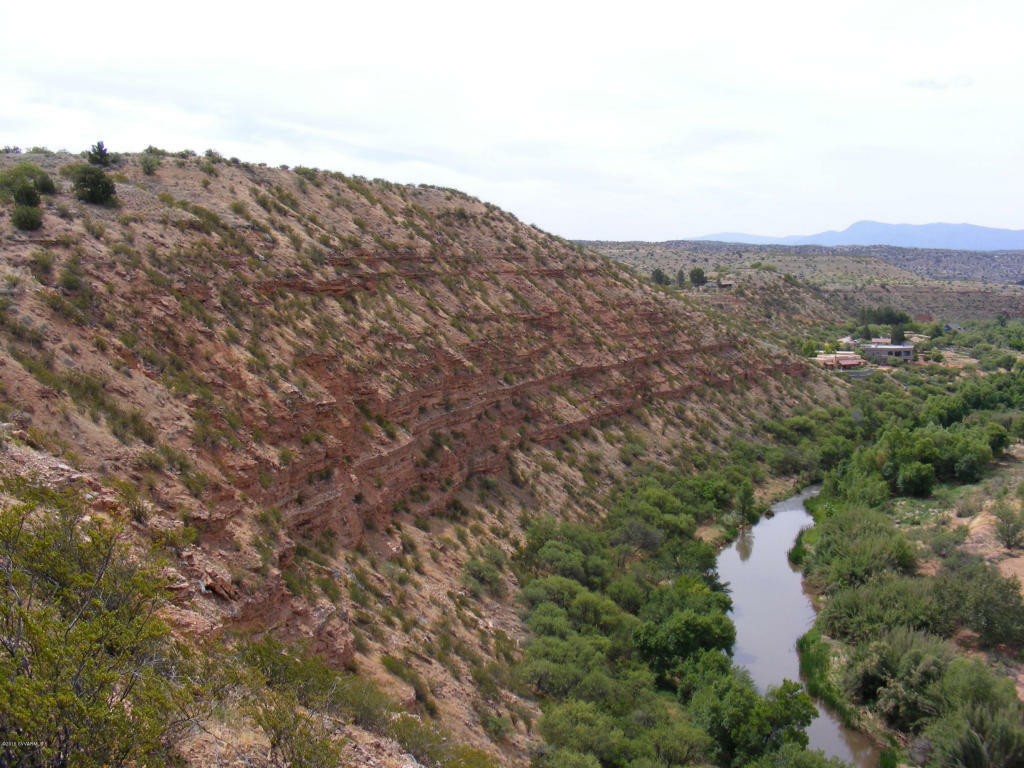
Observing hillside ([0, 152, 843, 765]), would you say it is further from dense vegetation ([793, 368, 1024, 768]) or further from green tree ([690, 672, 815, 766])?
dense vegetation ([793, 368, 1024, 768])

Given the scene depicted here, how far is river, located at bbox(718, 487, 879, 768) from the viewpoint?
20.1 meters

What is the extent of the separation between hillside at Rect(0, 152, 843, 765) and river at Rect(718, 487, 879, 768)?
5.81 meters

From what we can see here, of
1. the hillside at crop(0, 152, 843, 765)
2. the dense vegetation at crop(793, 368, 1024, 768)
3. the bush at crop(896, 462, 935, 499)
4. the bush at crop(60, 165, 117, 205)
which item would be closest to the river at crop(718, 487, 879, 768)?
the dense vegetation at crop(793, 368, 1024, 768)

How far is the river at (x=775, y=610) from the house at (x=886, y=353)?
125ft

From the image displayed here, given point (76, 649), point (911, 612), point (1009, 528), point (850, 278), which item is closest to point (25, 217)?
point (76, 649)

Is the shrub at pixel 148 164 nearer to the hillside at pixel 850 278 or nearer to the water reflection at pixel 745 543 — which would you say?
the water reflection at pixel 745 543

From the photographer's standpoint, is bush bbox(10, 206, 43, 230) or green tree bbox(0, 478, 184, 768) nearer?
green tree bbox(0, 478, 184, 768)

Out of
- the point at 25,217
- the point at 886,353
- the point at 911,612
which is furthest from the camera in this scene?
the point at 886,353

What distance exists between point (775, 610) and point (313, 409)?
2041 centimetres

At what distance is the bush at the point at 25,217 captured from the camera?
1656cm

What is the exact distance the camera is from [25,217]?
1659 centimetres

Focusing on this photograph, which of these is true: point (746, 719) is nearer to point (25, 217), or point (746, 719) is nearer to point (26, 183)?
point (25, 217)

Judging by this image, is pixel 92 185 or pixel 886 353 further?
pixel 886 353

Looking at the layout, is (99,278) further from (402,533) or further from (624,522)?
(624,522)
